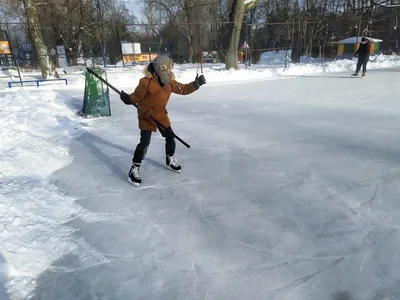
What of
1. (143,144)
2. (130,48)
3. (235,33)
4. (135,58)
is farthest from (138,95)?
(135,58)

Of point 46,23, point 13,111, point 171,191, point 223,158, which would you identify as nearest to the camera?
point 171,191

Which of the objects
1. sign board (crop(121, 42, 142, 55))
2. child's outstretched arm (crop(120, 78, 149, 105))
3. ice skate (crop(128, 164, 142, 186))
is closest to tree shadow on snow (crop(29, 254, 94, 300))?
ice skate (crop(128, 164, 142, 186))

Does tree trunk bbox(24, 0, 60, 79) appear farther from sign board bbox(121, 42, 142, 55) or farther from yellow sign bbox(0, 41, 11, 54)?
sign board bbox(121, 42, 142, 55)

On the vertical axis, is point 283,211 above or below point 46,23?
below

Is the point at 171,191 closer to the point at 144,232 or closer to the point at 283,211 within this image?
the point at 144,232

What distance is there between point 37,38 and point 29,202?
13.7m

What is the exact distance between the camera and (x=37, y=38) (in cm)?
1373

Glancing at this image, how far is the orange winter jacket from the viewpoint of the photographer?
9.86 ft

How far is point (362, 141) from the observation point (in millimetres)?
4359

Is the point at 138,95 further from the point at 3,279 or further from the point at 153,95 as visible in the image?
the point at 3,279

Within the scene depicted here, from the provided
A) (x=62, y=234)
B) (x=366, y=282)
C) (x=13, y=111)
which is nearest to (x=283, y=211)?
(x=366, y=282)

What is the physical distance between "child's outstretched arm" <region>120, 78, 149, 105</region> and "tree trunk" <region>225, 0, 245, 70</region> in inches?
573

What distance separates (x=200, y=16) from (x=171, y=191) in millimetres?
29400

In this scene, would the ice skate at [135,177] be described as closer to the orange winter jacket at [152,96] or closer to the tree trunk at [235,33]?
the orange winter jacket at [152,96]
